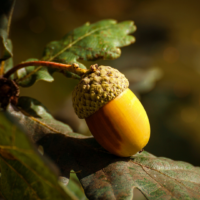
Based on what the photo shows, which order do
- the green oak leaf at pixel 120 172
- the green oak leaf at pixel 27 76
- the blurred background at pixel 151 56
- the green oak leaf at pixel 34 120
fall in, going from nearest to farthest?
1. the green oak leaf at pixel 120 172
2. the green oak leaf at pixel 34 120
3. the green oak leaf at pixel 27 76
4. the blurred background at pixel 151 56

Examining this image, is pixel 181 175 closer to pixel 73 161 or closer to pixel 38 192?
pixel 73 161

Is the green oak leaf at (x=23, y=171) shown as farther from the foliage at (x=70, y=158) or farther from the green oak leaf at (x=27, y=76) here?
the green oak leaf at (x=27, y=76)

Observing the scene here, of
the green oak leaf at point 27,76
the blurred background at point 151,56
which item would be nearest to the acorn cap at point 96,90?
the green oak leaf at point 27,76

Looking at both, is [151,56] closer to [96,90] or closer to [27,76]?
[27,76]

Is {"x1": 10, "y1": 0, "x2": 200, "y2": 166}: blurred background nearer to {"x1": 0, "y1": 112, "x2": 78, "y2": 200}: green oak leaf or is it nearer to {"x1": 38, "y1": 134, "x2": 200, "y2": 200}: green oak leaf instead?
{"x1": 38, "y1": 134, "x2": 200, "y2": 200}: green oak leaf

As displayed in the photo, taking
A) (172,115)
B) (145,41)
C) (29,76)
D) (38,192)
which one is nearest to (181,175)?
(38,192)

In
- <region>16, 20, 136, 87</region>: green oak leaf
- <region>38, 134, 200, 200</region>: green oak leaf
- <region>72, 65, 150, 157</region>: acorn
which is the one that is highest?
<region>16, 20, 136, 87</region>: green oak leaf

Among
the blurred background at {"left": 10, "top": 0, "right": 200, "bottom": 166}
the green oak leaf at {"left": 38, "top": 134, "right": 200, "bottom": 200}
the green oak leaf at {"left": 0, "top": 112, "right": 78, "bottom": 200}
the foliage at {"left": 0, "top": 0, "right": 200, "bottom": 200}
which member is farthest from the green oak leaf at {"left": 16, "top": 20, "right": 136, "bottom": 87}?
the blurred background at {"left": 10, "top": 0, "right": 200, "bottom": 166}

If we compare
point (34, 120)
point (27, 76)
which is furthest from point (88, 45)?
point (34, 120)
